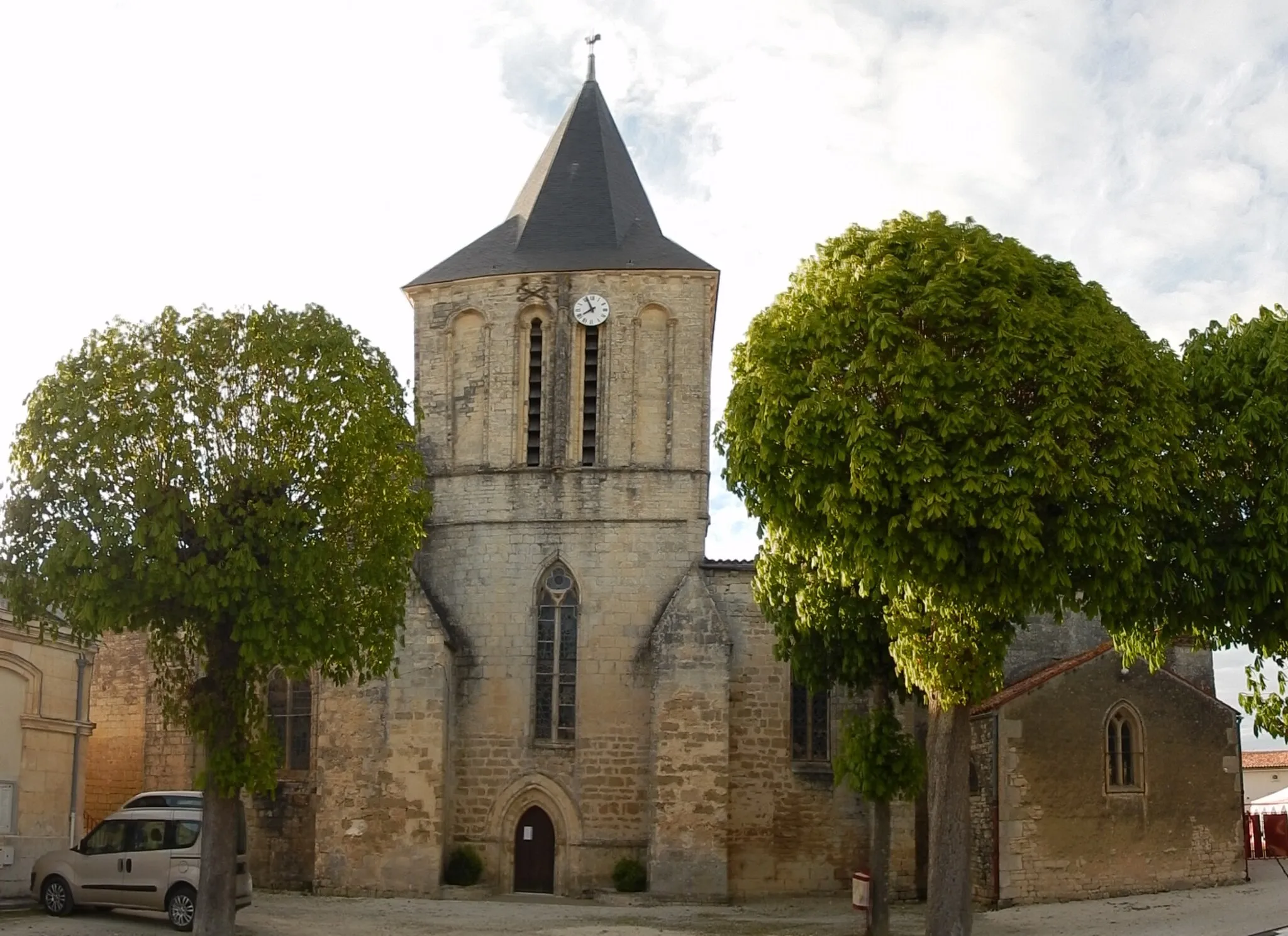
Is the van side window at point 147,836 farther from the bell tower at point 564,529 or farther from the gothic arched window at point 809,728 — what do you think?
the gothic arched window at point 809,728

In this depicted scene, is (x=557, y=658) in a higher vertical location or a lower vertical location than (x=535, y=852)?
higher

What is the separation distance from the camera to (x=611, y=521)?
2508 centimetres

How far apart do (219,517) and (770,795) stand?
1197cm

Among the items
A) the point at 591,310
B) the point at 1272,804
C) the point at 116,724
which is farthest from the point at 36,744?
the point at 1272,804

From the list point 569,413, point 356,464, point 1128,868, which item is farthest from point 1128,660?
point 569,413

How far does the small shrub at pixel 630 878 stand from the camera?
2317 cm

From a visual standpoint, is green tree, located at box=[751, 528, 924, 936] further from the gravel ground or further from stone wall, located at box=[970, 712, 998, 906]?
stone wall, located at box=[970, 712, 998, 906]

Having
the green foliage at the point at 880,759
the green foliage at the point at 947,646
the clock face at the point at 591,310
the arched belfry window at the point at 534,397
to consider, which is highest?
the clock face at the point at 591,310

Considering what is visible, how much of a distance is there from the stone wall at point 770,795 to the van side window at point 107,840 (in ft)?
32.8

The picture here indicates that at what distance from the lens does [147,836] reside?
17984 mm

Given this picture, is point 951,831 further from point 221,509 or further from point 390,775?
point 390,775

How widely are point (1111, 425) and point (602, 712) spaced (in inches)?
468

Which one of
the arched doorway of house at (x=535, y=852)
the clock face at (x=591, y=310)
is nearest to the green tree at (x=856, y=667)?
the arched doorway of house at (x=535, y=852)

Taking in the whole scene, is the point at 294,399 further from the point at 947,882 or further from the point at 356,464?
the point at 947,882
